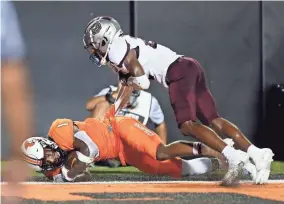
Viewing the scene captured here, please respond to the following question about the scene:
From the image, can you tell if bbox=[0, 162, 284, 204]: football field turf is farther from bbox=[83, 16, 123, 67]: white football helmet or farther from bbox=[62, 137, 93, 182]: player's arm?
bbox=[83, 16, 123, 67]: white football helmet

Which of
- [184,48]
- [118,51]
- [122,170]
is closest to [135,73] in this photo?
[118,51]

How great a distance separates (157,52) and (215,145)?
97 centimetres

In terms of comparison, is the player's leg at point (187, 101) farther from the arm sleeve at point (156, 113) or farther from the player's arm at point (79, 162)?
the arm sleeve at point (156, 113)

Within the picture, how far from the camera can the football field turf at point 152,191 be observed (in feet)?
13.1

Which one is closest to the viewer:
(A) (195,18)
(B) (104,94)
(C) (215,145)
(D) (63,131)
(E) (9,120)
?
(E) (9,120)

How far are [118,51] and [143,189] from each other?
43.5 inches

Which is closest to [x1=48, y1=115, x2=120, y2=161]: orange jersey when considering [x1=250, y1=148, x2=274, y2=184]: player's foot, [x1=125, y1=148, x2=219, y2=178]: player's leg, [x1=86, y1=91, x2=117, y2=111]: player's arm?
[x1=125, y1=148, x2=219, y2=178]: player's leg

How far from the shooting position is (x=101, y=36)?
530 cm

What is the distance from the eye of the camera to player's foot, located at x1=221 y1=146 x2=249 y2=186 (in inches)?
180

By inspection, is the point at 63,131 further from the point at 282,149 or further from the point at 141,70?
the point at 282,149

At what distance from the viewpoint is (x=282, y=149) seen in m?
7.57

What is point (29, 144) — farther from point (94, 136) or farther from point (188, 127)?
point (188, 127)

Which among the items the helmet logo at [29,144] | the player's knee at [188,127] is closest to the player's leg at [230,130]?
the player's knee at [188,127]

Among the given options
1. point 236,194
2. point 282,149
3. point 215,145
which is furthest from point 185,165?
point 282,149
